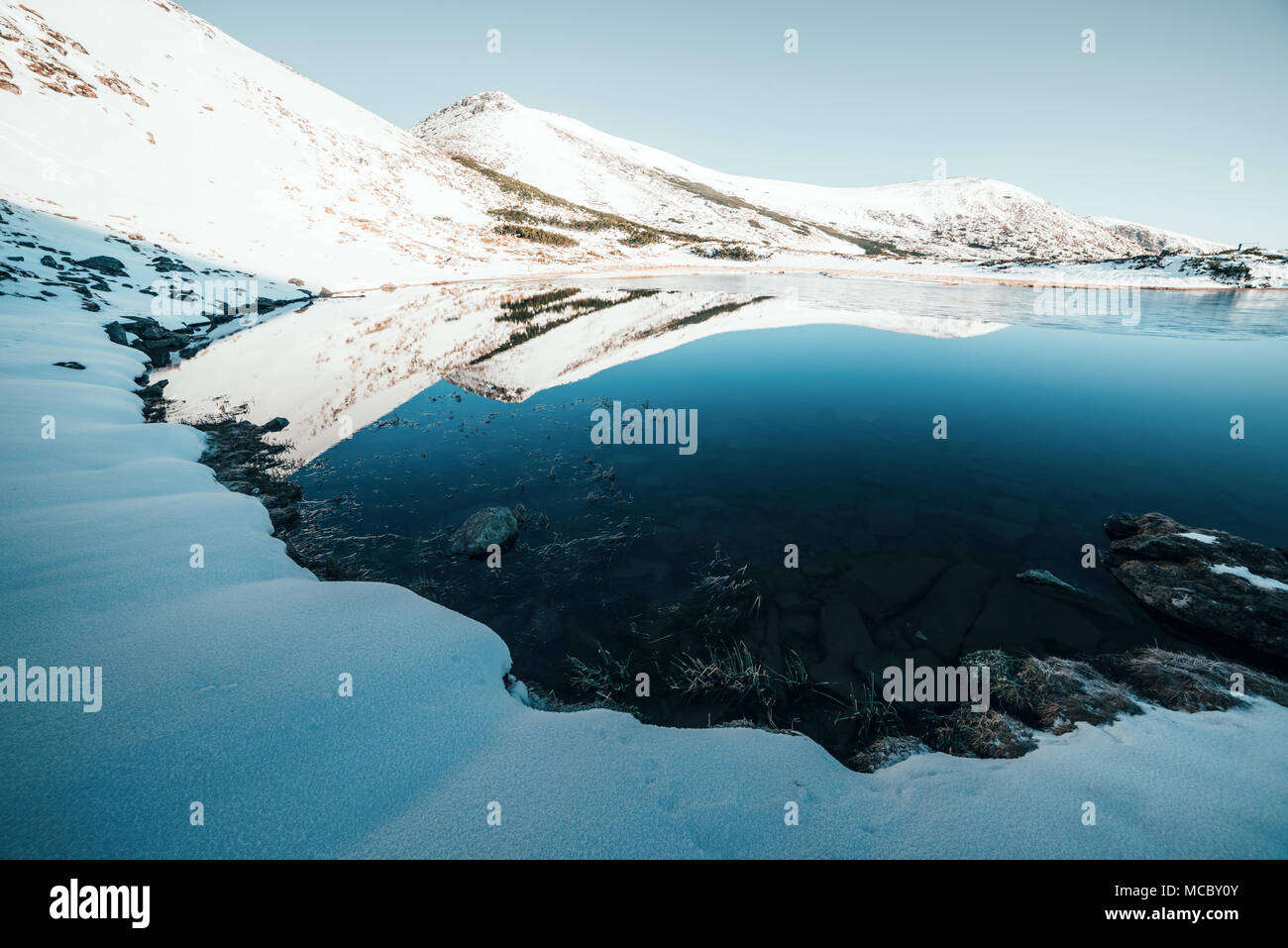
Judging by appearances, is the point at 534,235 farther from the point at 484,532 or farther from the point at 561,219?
the point at 484,532

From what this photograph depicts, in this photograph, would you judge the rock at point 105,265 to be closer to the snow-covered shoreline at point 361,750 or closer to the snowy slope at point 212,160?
the snowy slope at point 212,160

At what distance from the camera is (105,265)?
92.3ft

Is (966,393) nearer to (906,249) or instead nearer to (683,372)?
(683,372)

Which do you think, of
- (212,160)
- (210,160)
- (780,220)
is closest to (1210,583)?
(210,160)

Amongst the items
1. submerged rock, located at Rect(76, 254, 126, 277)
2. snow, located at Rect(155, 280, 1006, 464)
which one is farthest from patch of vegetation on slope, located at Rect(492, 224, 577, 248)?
submerged rock, located at Rect(76, 254, 126, 277)

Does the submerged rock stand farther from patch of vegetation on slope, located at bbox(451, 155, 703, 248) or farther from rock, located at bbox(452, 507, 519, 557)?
patch of vegetation on slope, located at bbox(451, 155, 703, 248)

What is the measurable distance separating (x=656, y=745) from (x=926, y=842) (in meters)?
2.20

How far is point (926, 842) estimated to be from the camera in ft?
10.8

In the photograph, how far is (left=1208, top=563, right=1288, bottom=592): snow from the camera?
6.51 m

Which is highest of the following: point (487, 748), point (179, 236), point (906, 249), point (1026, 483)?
point (906, 249)

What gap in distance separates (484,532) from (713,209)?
169m

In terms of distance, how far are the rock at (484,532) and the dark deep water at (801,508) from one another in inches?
11.3

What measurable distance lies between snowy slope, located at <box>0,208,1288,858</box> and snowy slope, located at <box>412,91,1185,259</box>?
450 feet
